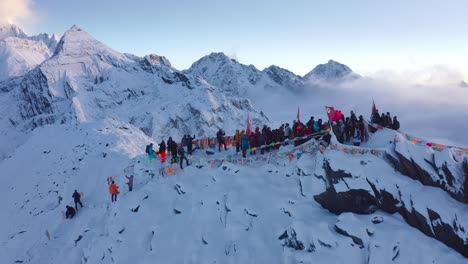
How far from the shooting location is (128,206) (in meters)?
22.9

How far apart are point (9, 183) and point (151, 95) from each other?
130529 mm

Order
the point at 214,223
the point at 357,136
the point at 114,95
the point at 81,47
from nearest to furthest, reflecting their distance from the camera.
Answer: the point at 214,223 < the point at 357,136 < the point at 114,95 < the point at 81,47

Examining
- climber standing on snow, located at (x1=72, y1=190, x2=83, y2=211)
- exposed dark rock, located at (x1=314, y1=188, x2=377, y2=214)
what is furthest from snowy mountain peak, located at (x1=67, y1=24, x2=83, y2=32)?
exposed dark rock, located at (x1=314, y1=188, x2=377, y2=214)

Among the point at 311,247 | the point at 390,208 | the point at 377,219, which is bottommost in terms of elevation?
the point at 311,247

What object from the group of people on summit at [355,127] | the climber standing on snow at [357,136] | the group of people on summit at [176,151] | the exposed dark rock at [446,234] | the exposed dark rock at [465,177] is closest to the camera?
the exposed dark rock at [446,234]

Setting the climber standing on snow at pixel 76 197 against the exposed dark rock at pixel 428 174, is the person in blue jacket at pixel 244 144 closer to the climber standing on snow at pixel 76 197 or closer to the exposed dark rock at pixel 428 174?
the exposed dark rock at pixel 428 174

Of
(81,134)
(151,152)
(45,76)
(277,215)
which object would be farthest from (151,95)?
(277,215)

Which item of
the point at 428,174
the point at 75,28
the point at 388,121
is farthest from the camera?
the point at 75,28

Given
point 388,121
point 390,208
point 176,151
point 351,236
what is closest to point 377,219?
point 390,208

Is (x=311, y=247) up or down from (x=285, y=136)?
down

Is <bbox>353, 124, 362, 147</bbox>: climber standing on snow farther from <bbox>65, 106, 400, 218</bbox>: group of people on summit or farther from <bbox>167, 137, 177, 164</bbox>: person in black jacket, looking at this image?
<bbox>167, 137, 177, 164</bbox>: person in black jacket

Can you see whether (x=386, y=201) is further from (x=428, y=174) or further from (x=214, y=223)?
(x=214, y=223)

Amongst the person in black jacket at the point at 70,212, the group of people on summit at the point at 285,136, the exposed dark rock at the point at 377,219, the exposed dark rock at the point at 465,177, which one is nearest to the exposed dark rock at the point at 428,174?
the exposed dark rock at the point at 465,177

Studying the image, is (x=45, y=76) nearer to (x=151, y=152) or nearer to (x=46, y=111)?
(x=46, y=111)
